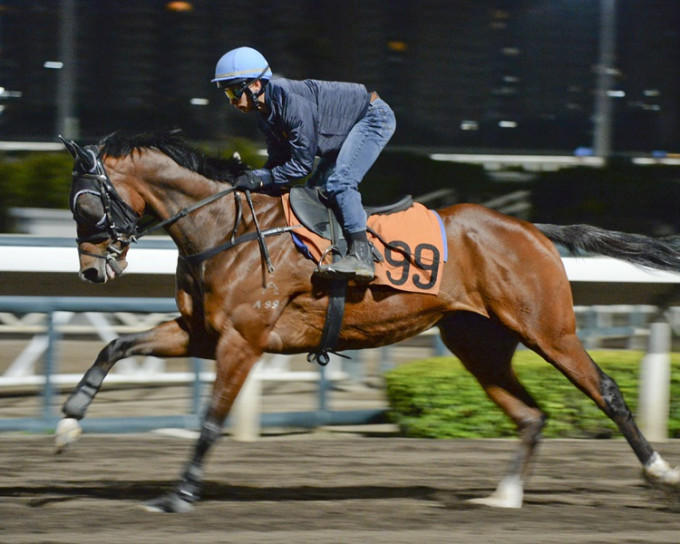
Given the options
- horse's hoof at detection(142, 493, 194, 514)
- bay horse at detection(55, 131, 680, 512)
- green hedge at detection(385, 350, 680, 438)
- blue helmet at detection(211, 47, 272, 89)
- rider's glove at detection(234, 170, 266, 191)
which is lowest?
green hedge at detection(385, 350, 680, 438)

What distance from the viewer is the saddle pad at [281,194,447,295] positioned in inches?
200

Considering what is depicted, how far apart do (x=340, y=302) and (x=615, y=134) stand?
982cm

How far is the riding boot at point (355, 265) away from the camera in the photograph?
488 centimetres

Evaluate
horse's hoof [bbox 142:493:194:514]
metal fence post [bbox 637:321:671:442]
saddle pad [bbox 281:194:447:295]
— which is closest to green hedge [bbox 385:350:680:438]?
metal fence post [bbox 637:321:671:442]

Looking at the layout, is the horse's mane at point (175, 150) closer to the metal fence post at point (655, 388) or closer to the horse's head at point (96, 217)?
the horse's head at point (96, 217)

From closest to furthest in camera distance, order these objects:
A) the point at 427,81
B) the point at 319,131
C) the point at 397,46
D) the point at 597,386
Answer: the point at 319,131
the point at 597,386
the point at 397,46
the point at 427,81

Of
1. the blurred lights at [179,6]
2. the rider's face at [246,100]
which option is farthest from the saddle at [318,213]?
the blurred lights at [179,6]

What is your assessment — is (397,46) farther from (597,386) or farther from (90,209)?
(90,209)

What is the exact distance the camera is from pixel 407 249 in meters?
5.12

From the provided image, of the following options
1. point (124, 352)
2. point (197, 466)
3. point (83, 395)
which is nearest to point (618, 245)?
point (197, 466)

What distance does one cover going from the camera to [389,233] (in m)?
5.16

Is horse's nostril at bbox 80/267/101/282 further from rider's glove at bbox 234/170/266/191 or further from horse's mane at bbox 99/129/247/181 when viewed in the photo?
rider's glove at bbox 234/170/266/191

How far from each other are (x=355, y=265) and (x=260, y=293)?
18.1 inches

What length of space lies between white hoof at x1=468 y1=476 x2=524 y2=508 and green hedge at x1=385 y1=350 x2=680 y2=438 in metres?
1.94
